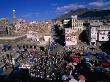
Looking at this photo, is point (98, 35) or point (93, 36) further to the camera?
point (98, 35)

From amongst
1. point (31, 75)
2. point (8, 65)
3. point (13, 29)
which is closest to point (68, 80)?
point (31, 75)

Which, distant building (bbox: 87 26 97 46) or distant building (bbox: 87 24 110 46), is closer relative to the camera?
distant building (bbox: 87 24 110 46)

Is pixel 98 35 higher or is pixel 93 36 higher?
pixel 98 35

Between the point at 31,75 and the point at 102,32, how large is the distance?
115ft

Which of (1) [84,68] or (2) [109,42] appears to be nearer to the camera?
(1) [84,68]

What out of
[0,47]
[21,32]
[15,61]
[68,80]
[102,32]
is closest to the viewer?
[68,80]

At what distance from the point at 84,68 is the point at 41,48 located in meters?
25.0

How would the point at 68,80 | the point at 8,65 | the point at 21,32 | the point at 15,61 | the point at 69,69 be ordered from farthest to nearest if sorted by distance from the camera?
the point at 21,32
the point at 15,61
the point at 8,65
the point at 69,69
the point at 68,80

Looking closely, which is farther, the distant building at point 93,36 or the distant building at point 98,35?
the distant building at point 93,36

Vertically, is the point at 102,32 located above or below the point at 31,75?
above

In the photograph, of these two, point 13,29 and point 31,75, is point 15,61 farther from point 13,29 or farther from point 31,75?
point 13,29

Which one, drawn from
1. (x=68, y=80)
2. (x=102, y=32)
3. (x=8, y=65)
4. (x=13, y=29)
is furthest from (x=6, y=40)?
(x=68, y=80)

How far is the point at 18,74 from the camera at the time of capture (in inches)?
1069

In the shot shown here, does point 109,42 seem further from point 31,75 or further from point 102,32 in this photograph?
point 31,75
